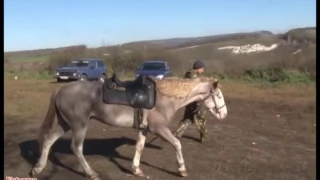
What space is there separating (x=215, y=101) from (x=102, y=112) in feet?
5.88

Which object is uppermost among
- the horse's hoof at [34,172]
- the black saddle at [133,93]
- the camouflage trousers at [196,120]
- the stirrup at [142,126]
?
the black saddle at [133,93]

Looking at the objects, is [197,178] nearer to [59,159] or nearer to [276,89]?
[59,159]

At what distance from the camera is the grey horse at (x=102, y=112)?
648cm

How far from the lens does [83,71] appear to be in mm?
30094

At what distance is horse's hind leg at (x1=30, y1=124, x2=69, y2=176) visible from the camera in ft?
21.8

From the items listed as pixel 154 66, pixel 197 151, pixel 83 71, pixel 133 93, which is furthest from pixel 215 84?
pixel 83 71

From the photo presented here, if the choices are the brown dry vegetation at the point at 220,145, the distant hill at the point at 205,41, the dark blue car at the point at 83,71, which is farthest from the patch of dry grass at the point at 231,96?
the distant hill at the point at 205,41

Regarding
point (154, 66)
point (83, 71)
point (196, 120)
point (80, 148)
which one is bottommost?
point (83, 71)

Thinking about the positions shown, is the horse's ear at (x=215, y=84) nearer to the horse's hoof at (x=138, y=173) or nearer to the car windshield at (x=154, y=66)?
the horse's hoof at (x=138, y=173)

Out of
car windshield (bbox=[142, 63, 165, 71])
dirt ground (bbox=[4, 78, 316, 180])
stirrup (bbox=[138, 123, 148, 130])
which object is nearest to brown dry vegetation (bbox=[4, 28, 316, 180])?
dirt ground (bbox=[4, 78, 316, 180])

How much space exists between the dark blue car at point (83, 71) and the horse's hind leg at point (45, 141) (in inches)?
892

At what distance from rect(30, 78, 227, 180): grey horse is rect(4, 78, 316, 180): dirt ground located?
16.4 inches

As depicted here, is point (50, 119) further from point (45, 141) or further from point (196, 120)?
point (196, 120)

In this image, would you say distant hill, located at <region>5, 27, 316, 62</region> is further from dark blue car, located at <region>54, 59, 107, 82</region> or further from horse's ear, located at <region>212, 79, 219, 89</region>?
horse's ear, located at <region>212, 79, 219, 89</region>
